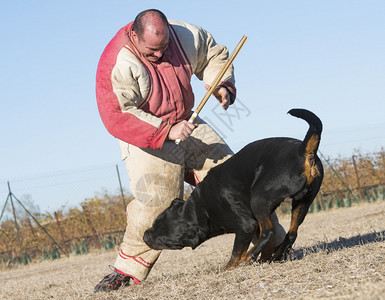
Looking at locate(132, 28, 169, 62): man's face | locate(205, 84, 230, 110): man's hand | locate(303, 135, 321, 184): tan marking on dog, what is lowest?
locate(303, 135, 321, 184): tan marking on dog

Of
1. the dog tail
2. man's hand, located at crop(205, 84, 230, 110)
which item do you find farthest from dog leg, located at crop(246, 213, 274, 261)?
man's hand, located at crop(205, 84, 230, 110)

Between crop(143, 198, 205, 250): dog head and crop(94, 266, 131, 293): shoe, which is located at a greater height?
crop(143, 198, 205, 250): dog head

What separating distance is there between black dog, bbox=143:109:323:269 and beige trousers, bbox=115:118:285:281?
0.11m

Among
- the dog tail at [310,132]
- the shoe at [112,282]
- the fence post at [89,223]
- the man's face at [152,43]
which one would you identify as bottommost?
the fence post at [89,223]

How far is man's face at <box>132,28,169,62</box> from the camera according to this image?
3.86 meters

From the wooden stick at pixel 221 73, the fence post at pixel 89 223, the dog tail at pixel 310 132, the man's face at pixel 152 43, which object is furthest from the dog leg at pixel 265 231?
the fence post at pixel 89 223

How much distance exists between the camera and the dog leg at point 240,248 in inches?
153

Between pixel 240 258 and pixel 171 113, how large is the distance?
4.19 feet

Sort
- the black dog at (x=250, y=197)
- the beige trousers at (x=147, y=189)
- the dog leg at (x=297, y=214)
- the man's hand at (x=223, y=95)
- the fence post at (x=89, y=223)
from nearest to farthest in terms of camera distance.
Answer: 1. the black dog at (x=250, y=197)
2. the dog leg at (x=297, y=214)
3. the beige trousers at (x=147, y=189)
4. the man's hand at (x=223, y=95)
5. the fence post at (x=89, y=223)

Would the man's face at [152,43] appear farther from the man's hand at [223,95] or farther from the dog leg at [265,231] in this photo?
the dog leg at [265,231]

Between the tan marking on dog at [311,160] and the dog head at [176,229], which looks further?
the dog head at [176,229]

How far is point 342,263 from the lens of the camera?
3.38 metres

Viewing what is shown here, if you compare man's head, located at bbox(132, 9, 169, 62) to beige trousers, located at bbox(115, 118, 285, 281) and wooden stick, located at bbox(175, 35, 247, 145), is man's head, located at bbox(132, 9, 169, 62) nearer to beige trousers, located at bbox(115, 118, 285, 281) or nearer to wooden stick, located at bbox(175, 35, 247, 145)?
wooden stick, located at bbox(175, 35, 247, 145)

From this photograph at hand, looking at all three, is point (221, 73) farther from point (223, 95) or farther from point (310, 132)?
point (310, 132)
